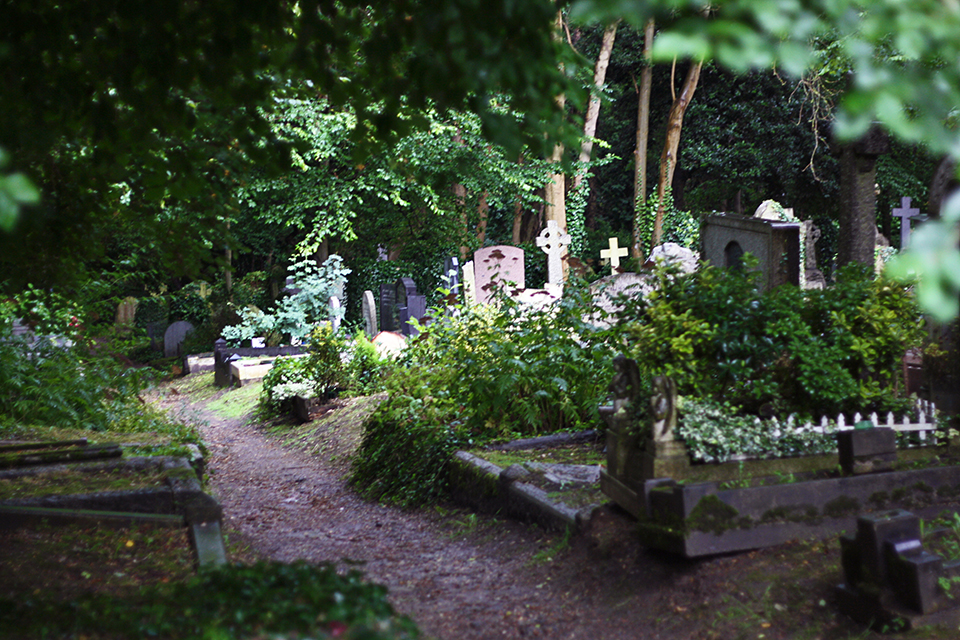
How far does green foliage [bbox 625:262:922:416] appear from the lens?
15.5ft

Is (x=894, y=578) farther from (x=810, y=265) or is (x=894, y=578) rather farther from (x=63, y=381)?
(x=810, y=265)

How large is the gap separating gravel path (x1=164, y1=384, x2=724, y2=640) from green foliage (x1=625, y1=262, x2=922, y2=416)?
111cm

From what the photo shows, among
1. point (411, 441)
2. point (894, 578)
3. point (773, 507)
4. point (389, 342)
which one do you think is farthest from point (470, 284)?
point (894, 578)

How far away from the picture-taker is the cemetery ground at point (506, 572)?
3617mm

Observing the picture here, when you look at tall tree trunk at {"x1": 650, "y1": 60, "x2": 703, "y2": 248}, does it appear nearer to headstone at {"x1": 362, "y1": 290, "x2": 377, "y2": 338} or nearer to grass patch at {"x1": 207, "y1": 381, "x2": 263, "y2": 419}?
headstone at {"x1": 362, "y1": 290, "x2": 377, "y2": 338}

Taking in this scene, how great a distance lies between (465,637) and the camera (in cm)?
381

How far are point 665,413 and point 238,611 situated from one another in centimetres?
262

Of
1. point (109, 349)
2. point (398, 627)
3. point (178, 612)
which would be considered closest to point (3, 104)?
point (178, 612)

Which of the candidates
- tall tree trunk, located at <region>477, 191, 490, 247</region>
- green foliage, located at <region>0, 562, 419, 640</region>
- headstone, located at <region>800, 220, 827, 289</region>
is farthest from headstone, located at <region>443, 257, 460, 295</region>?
green foliage, located at <region>0, 562, 419, 640</region>

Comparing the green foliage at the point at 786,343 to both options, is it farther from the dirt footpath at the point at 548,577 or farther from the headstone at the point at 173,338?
the headstone at the point at 173,338

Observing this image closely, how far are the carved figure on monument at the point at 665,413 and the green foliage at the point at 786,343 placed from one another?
0.52 m

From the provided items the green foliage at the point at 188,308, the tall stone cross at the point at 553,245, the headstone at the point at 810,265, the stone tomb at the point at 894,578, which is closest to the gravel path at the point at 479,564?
the stone tomb at the point at 894,578

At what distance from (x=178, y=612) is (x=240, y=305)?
1908 cm

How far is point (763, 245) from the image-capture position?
740 cm
